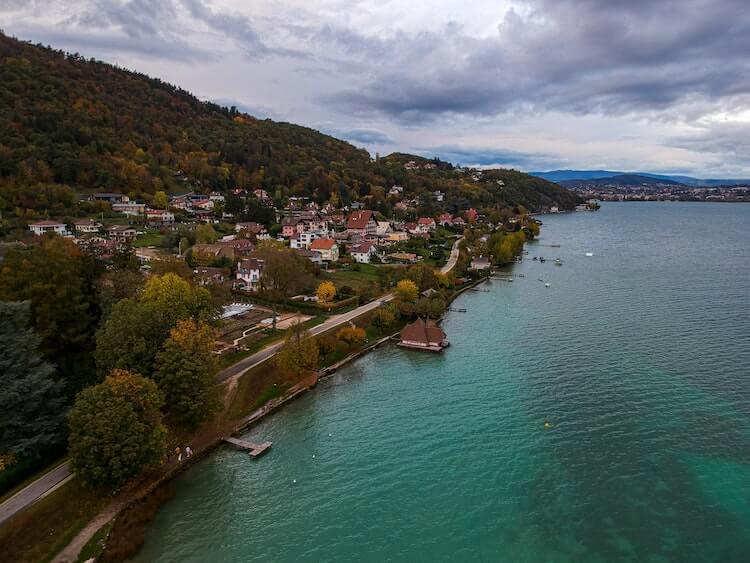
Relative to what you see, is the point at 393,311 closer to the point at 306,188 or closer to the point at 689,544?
the point at 689,544

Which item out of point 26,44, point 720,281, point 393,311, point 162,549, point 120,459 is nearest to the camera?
point 162,549

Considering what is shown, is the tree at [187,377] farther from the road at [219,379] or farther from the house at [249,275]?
the house at [249,275]

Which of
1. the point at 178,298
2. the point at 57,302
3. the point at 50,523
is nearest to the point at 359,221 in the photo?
the point at 178,298

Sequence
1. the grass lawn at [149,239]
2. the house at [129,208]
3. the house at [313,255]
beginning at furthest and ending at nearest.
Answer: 1. the house at [129,208]
2. the grass lawn at [149,239]
3. the house at [313,255]

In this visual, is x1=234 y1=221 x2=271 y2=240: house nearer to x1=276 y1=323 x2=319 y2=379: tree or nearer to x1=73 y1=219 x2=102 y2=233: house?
x1=73 y1=219 x2=102 y2=233: house

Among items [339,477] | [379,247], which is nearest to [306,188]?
[379,247]

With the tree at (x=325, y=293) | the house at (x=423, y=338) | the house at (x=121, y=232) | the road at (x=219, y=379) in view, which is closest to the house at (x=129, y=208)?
the house at (x=121, y=232)
